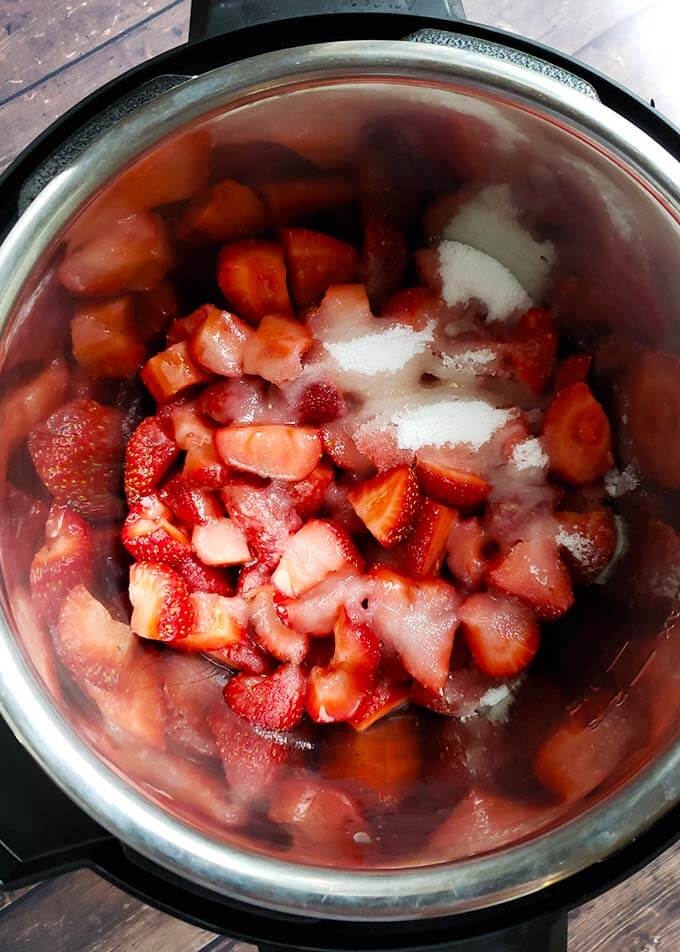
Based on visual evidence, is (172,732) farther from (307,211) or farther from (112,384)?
(307,211)

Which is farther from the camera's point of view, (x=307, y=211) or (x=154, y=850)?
(x=307, y=211)

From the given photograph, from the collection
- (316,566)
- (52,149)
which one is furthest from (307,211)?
(316,566)

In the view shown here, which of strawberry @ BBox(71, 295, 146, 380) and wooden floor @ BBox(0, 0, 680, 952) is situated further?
wooden floor @ BBox(0, 0, 680, 952)

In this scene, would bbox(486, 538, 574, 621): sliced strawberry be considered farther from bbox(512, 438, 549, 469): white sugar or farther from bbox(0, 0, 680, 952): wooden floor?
bbox(0, 0, 680, 952): wooden floor

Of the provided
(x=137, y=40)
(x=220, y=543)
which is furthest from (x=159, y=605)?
(x=137, y=40)

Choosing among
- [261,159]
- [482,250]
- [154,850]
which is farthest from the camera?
[482,250]

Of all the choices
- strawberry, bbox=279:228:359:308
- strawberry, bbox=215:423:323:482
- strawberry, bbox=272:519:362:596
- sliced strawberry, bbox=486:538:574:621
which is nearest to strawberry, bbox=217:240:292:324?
strawberry, bbox=279:228:359:308

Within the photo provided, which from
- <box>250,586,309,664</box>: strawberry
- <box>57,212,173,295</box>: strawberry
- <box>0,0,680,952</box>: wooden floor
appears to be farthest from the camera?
<box>0,0,680,952</box>: wooden floor
